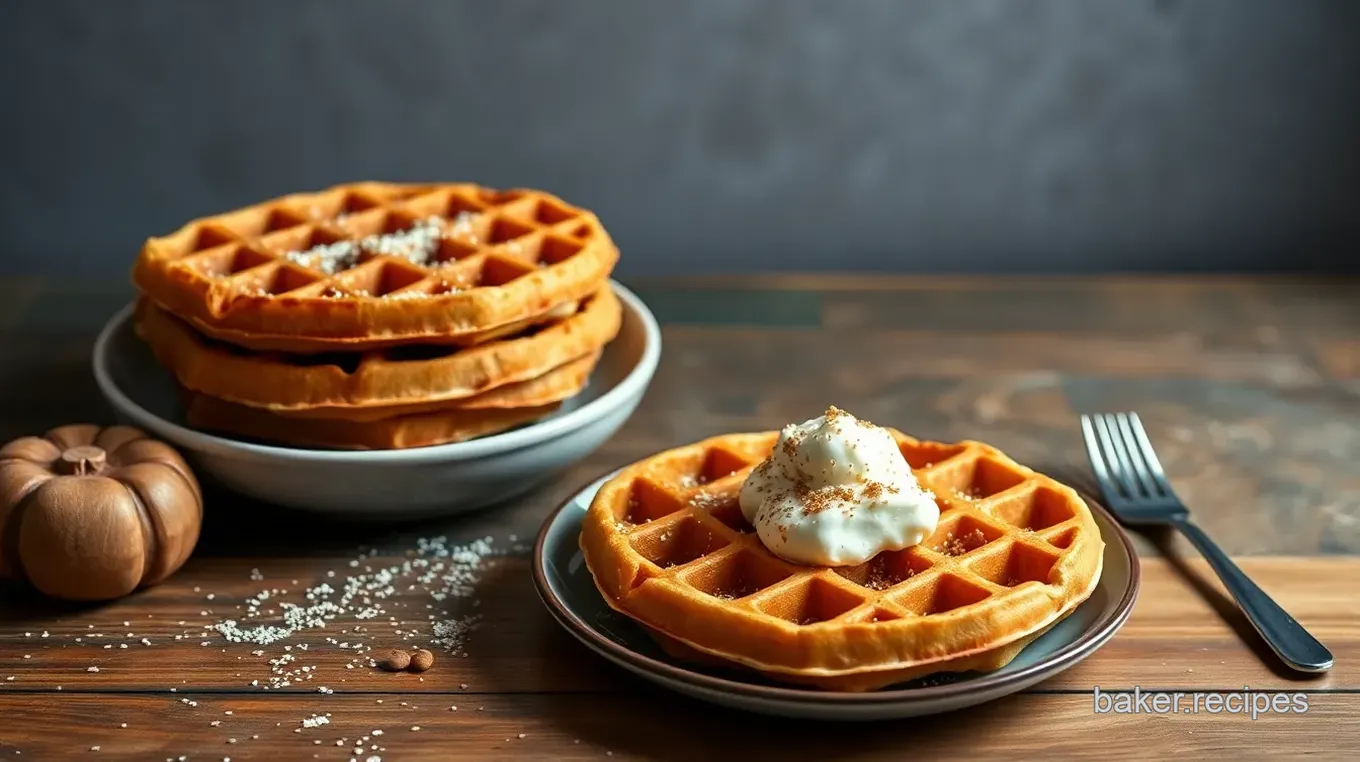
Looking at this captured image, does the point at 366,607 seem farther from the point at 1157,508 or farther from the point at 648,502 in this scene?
the point at 1157,508

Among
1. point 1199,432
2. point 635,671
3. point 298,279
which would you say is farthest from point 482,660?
point 1199,432

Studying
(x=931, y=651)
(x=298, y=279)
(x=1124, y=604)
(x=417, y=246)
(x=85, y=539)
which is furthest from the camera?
(x=417, y=246)

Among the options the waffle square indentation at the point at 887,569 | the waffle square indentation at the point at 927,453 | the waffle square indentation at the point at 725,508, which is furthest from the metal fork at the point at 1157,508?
the waffle square indentation at the point at 725,508

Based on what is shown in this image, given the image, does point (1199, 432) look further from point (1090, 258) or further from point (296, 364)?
point (296, 364)

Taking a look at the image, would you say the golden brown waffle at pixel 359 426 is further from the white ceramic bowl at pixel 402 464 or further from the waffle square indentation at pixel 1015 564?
the waffle square indentation at pixel 1015 564

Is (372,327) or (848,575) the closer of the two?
(848,575)

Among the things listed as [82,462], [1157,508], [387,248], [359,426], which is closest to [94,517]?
[82,462]
